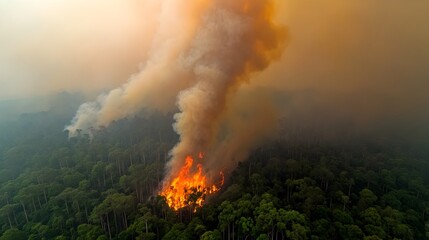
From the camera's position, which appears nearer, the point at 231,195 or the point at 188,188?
the point at 231,195

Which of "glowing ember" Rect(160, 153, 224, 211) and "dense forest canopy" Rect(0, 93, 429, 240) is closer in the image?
"dense forest canopy" Rect(0, 93, 429, 240)

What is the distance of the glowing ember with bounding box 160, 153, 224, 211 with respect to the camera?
141 feet

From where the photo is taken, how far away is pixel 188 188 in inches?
1834

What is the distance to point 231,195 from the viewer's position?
137 ft

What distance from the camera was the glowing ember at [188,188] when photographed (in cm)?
4312

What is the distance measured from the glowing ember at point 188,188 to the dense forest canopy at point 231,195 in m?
1.17

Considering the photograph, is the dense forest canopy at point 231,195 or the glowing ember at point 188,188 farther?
the glowing ember at point 188,188

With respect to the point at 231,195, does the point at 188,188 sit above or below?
above

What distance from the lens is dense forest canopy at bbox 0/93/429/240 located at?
36.1 meters

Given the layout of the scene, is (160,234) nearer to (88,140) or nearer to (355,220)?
(355,220)

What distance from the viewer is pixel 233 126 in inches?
2672

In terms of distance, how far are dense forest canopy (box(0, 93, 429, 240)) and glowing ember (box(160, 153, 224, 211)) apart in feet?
3.84

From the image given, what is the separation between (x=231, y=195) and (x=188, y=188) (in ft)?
23.8

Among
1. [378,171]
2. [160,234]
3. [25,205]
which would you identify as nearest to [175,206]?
[160,234]
